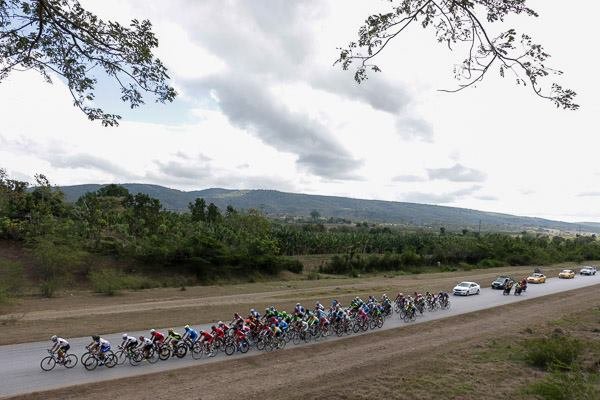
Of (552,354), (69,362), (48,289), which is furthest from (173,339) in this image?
(48,289)

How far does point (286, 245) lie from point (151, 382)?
260 feet

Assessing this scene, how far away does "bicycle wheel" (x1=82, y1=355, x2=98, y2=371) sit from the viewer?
17.5 metres

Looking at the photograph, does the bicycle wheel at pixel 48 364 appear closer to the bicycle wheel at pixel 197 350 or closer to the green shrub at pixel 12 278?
the bicycle wheel at pixel 197 350

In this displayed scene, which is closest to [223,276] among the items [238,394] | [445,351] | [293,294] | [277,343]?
[293,294]

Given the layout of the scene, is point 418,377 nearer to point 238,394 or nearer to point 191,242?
point 238,394

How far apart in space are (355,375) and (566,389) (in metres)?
6.89

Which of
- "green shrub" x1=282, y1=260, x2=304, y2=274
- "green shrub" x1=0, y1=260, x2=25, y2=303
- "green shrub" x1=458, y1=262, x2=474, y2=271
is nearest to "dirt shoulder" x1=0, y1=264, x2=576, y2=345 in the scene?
"green shrub" x1=0, y1=260, x2=25, y2=303

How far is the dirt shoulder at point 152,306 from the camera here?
2512cm

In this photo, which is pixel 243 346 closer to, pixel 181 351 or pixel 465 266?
pixel 181 351

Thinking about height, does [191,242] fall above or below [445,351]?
above

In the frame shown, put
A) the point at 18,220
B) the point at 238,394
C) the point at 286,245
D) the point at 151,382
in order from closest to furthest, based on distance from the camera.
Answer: the point at 238,394 < the point at 151,382 < the point at 18,220 < the point at 286,245

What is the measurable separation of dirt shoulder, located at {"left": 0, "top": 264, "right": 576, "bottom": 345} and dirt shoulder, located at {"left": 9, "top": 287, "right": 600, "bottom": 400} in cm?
914

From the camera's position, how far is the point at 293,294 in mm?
44062

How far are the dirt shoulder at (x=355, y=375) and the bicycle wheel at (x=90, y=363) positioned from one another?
227cm
